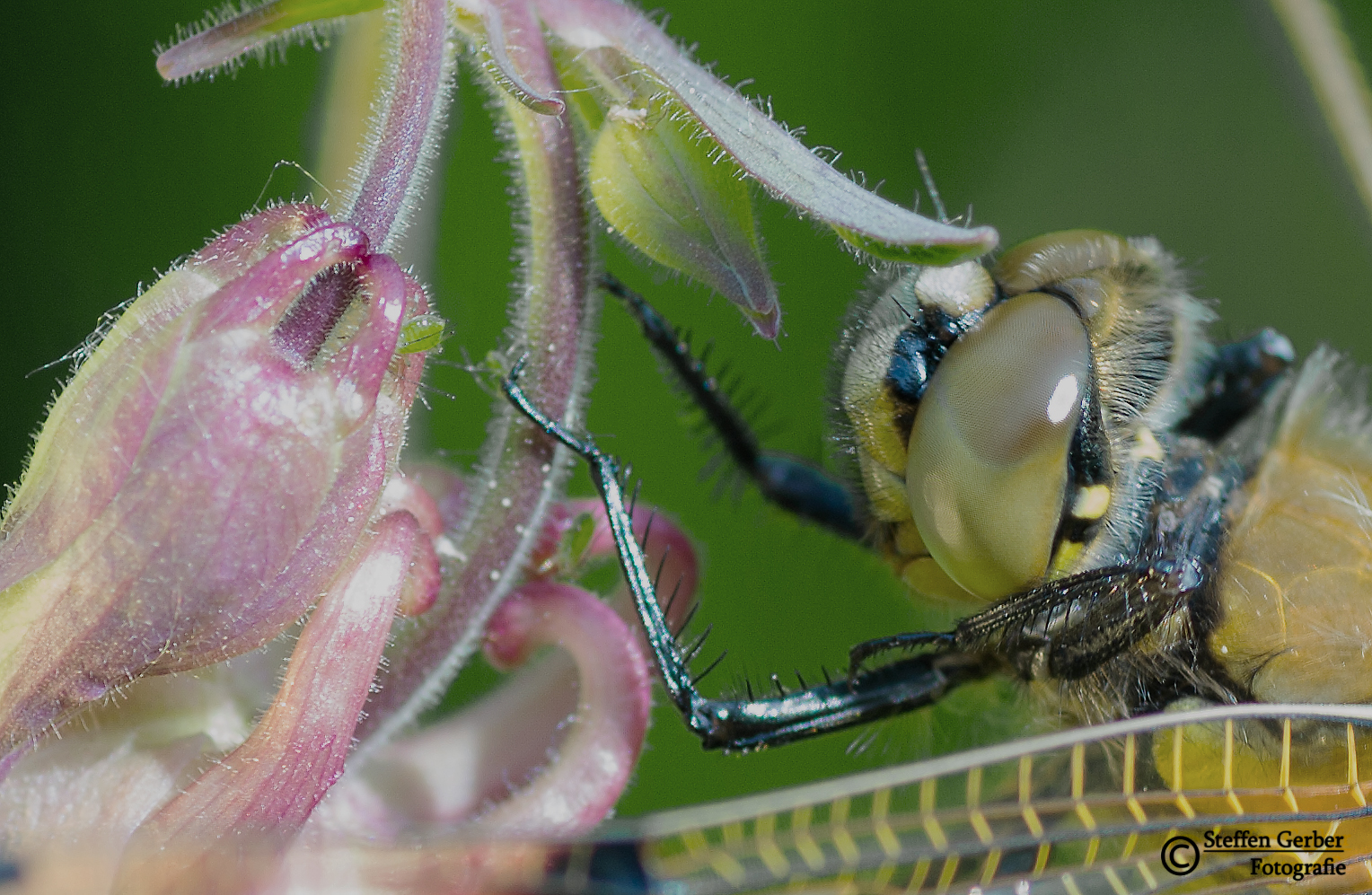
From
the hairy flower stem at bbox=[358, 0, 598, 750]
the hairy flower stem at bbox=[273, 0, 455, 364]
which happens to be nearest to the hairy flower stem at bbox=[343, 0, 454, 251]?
the hairy flower stem at bbox=[273, 0, 455, 364]

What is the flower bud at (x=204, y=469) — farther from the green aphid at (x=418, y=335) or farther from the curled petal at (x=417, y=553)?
the curled petal at (x=417, y=553)

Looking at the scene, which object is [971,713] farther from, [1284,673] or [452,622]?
[452,622]

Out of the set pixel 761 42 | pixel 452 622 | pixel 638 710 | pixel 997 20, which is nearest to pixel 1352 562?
pixel 638 710

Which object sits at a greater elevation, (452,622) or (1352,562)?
(452,622)

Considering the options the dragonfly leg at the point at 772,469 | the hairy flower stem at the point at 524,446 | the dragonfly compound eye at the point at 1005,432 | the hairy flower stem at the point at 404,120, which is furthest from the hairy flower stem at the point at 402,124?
the dragonfly leg at the point at 772,469

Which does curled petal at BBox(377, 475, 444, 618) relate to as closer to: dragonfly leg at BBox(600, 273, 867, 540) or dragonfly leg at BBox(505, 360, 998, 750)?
dragonfly leg at BBox(505, 360, 998, 750)

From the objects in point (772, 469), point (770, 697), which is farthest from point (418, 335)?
point (772, 469)

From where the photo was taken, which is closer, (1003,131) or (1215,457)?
(1215,457)
